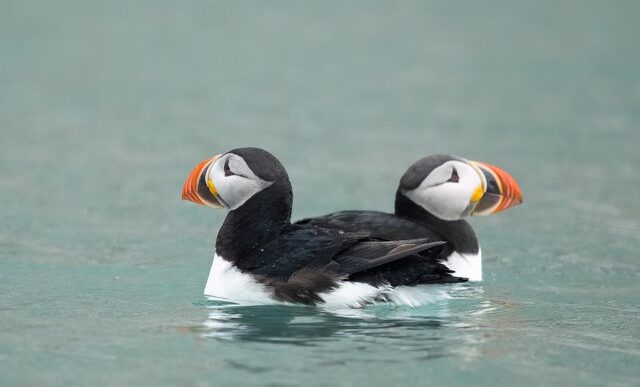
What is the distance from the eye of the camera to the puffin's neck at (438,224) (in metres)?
7.18

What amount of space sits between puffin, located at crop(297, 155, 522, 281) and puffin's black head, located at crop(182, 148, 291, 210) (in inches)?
35.4

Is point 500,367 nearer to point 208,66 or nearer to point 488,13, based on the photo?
point 208,66

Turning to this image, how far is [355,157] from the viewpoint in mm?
10789

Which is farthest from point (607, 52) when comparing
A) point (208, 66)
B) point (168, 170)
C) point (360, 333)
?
point (360, 333)

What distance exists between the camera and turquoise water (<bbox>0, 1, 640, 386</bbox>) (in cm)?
545

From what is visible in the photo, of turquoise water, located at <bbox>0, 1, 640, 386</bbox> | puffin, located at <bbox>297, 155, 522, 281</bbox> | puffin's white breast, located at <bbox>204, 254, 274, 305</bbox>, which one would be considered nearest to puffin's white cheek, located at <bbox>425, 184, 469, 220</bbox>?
puffin, located at <bbox>297, 155, 522, 281</bbox>

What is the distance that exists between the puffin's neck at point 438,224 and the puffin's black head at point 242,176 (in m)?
1.04

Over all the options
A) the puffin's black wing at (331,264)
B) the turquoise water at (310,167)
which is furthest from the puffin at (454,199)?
the puffin's black wing at (331,264)

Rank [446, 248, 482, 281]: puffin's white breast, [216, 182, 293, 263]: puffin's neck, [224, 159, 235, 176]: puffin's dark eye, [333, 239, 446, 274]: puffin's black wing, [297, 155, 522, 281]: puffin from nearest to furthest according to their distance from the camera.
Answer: [333, 239, 446, 274]: puffin's black wing, [216, 182, 293, 263]: puffin's neck, [224, 159, 235, 176]: puffin's dark eye, [446, 248, 482, 281]: puffin's white breast, [297, 155, 522, 281]: puffin

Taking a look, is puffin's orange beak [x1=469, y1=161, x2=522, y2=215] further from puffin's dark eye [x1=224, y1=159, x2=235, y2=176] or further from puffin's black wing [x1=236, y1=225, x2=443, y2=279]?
puffin's dark eye [x1=224, y1=159, x2=235, y2=176]

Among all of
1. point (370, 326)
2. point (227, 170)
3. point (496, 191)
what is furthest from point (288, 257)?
point (496, 191)

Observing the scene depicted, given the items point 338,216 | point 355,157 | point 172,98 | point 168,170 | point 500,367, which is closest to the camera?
point 500,367

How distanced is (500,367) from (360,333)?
0.74m

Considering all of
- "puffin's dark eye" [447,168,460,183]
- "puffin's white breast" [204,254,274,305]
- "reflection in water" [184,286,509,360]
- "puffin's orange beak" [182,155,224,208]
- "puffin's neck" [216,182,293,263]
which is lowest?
"reflection in water" [184,286,509,360]
